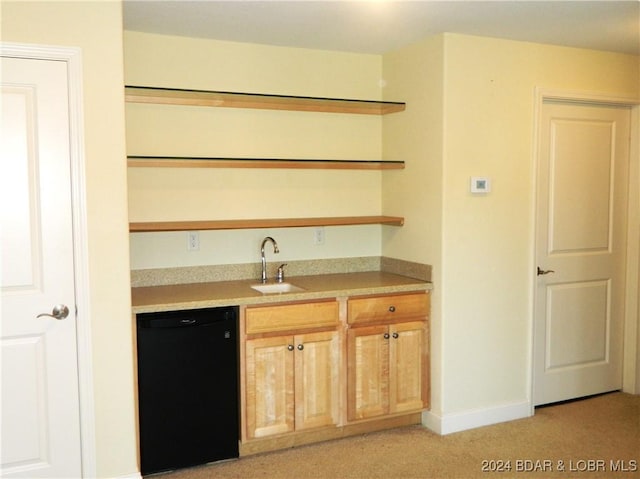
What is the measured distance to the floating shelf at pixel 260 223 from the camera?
11.0 ft

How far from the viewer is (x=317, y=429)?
3477 mm

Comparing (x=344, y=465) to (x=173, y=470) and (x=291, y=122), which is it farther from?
(x=291, y=122)

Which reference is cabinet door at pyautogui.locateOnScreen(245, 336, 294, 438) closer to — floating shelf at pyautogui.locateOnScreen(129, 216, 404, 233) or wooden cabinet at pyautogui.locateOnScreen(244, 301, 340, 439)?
wooden cabinet at pyautogui.locateOnScreen(244, 301, 340, 439)

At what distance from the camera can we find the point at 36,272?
2.74m

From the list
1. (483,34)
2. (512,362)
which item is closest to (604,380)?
(512,362)

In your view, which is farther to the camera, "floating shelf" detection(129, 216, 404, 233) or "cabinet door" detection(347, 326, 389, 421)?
"cabinet door" detection(347, 326, 389, 421)

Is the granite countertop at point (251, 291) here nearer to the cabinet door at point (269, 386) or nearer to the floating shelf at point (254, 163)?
the cabinet door at point (269, 386)

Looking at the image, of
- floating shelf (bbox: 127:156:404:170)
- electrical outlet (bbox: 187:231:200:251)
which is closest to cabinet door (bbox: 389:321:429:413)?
floating shelf (bbox: 127:156:404:170)

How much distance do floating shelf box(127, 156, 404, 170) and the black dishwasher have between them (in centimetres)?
83

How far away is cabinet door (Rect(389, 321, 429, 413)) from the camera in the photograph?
3635mm

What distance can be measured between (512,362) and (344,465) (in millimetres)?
1316

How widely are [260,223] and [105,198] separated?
1.02 meters

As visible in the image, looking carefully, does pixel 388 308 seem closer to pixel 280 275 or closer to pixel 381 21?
pixel 280 275

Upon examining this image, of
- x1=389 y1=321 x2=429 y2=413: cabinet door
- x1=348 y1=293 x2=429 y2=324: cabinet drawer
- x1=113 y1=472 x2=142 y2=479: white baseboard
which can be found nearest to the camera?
x1=113 y1=472 x2=142 y2=479: white baseboard
